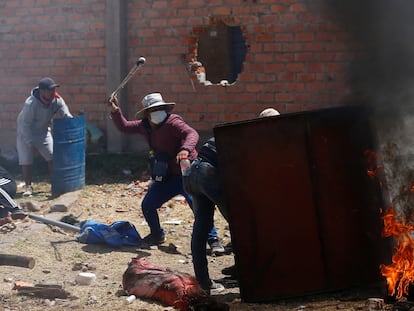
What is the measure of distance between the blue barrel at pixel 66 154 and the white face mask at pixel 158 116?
228 centimetres

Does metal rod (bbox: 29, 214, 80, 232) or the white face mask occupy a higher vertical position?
the white face mask

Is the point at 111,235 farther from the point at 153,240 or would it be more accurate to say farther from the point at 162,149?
the point at 162,149

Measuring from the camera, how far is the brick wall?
10.1 metres

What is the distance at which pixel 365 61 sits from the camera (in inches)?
222

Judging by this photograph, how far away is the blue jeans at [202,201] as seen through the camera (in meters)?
5.70

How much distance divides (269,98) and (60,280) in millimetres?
4887

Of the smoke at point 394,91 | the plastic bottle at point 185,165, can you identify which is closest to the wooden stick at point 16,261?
the plastic bottle at point 185,165

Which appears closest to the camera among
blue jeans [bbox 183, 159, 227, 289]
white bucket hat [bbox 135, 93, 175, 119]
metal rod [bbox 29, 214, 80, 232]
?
blue jeans [bbox 183, 159, 227, 289]

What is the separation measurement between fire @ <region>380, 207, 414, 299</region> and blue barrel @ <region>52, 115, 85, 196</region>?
539cm

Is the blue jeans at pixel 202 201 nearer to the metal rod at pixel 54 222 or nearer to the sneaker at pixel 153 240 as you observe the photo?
the sneaker at pixel 153 240

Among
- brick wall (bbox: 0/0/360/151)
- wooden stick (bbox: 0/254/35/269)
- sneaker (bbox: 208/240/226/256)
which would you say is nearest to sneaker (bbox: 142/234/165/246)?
sneaker (bbox: 208/240/226/256)

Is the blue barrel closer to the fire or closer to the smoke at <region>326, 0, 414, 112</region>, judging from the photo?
the smoke at <region>326, 0, 414, 112</region>

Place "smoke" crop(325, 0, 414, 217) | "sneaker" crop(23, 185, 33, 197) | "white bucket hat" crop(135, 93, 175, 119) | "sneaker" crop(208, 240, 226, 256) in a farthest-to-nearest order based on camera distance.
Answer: "sneaker" crop(23, 185, 33, 197)
"white bucket hat" crop(135, 93, 175, 119)
"sneaker" crop(208, 240, 226, 256)
"smoke" crop(325, 0, 414, 217)

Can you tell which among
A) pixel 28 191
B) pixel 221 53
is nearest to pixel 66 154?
pixel 28 191
